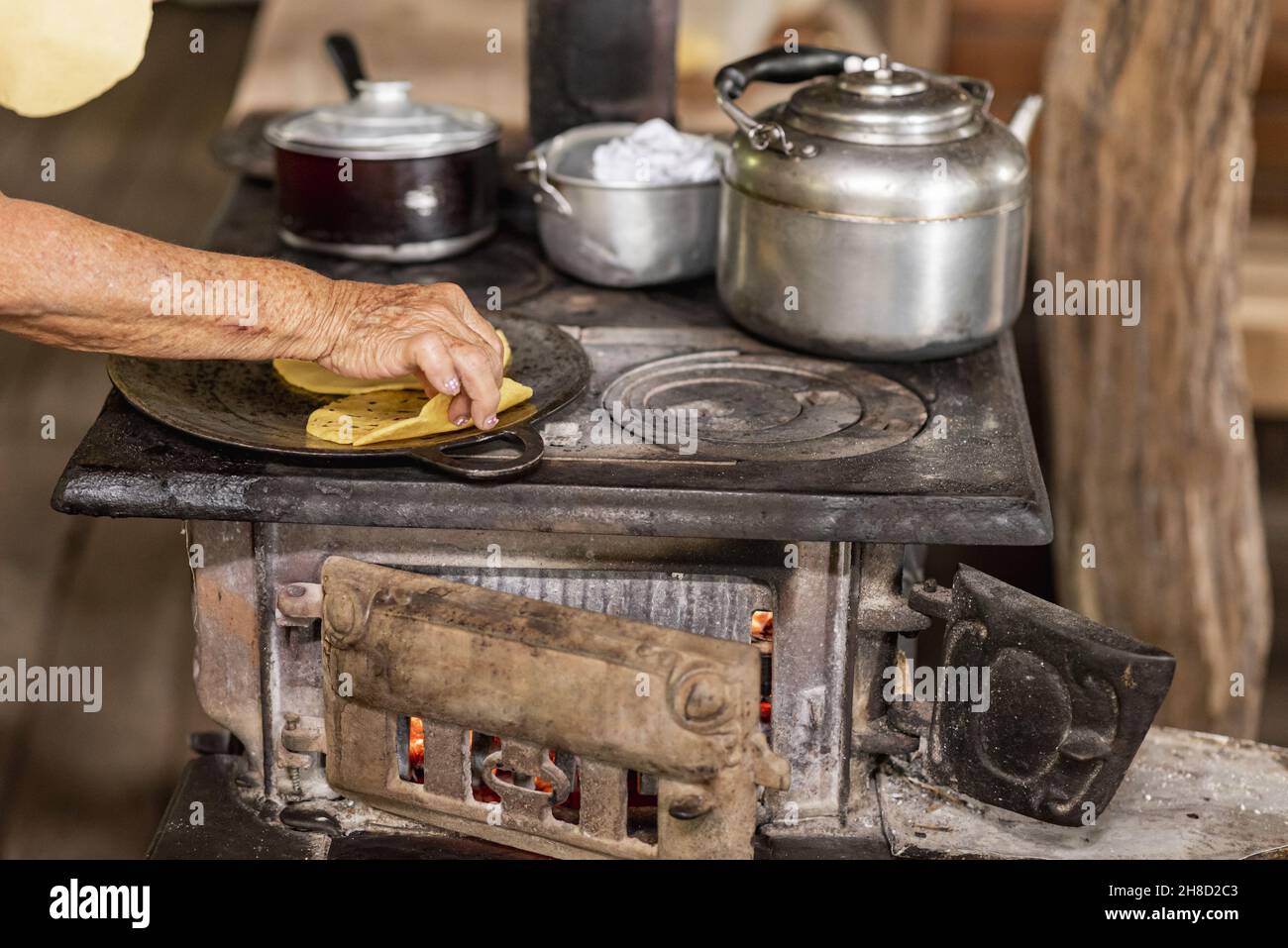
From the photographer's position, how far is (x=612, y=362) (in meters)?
2.03

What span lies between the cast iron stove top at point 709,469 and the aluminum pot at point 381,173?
41 centimetres

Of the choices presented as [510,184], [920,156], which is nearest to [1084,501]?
[510,184]

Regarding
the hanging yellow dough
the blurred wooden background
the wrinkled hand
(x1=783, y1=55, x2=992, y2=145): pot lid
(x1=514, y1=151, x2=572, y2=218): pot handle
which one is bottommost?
the blurred wooden background

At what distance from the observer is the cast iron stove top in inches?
63.9

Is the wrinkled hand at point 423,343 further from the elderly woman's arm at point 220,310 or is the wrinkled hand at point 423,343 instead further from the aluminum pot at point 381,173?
the aluminum pot at point 381,173

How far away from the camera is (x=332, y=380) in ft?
6.13

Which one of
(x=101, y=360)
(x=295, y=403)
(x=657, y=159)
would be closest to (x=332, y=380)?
(x=295, y=403)

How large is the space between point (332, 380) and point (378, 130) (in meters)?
0.50

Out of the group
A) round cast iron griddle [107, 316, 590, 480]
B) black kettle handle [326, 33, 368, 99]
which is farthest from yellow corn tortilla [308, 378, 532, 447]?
black kettle handle [326, 33, 368, 99]

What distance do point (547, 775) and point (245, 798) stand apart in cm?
42

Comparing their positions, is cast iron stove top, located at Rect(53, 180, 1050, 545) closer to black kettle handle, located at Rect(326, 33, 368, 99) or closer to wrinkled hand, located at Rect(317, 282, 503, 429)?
wrinkled hand, located at Rect(317, 282, 503, 429)

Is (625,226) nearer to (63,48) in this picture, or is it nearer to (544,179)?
(544,179)

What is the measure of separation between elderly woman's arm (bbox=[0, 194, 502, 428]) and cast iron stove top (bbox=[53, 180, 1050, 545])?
0.37 feet

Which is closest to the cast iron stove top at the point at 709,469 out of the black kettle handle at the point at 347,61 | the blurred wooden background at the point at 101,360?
the black kettle handle at the point at 347,61
